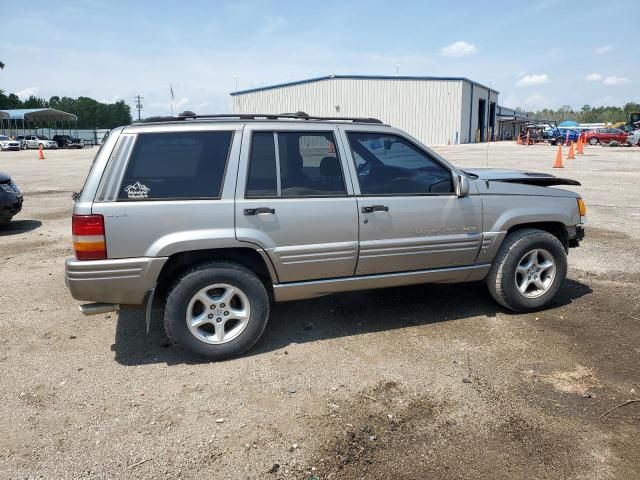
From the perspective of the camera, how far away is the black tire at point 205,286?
3662 mm

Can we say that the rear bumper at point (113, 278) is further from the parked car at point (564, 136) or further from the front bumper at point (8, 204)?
the parked car at point (564, 136)

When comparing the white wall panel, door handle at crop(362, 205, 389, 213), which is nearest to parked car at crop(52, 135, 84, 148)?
the white wall panel

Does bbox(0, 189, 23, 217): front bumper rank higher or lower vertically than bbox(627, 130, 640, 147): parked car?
lower

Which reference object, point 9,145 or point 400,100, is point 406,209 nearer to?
point 400,100

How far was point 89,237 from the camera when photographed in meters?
3.46

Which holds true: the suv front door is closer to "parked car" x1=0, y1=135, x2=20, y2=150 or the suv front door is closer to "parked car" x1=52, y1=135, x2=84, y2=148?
"parked car" x1=0, y1=135, x2=20, y2=150

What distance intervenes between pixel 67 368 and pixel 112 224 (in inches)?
48.6

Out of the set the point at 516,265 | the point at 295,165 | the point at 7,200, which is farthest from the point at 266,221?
the point at 7,200

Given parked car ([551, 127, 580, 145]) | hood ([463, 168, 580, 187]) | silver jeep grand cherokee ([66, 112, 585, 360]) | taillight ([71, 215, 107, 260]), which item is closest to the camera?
taillight ([71, 215, 107, 260])

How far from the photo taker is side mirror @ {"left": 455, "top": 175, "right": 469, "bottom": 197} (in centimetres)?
423

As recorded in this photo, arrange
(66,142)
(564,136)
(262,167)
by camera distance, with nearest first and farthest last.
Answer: (262,167), (564,136), (66,142)

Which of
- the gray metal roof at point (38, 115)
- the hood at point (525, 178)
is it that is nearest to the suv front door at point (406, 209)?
the hood at point (525, 178)

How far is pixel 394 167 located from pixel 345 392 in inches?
77.0

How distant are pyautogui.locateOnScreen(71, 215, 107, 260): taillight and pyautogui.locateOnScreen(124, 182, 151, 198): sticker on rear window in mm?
254
